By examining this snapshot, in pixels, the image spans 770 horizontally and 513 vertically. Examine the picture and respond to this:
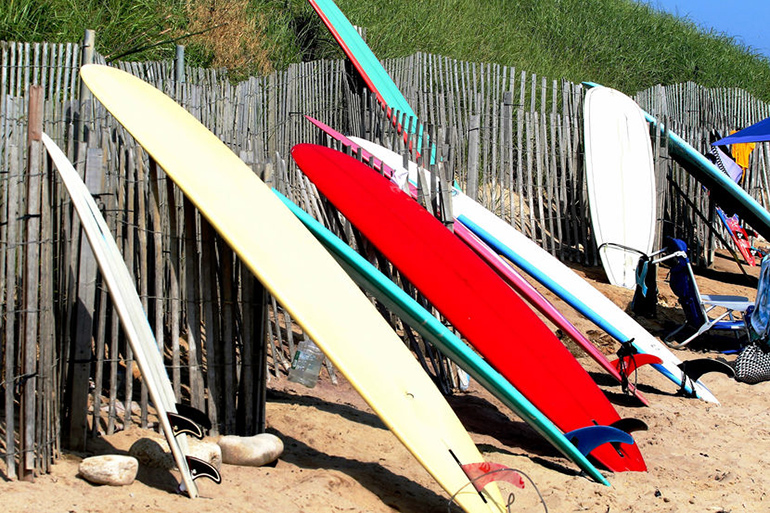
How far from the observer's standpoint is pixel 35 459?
2877mm

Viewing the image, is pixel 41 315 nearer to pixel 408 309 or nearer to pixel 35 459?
pixel 35 459

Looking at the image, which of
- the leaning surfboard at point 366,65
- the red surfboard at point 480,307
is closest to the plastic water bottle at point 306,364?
the red surfboard at point 480,307

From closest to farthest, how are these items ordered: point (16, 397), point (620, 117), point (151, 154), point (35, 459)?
point (35, 459), point (151, 154), point (16, 397), point (620, 117)

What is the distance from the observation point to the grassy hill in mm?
9180

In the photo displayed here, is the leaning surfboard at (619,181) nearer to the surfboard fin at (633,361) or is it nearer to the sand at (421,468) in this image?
the sand at (421,468)

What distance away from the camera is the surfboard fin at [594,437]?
357cm

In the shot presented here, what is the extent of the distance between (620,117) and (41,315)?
649cm

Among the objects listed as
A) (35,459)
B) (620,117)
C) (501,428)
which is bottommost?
(501,428)

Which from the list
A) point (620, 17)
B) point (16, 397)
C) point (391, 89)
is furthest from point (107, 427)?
point (620, 17)

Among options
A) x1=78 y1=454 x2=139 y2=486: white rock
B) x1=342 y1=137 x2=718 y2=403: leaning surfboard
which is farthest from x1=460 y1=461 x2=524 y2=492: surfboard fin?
x1=342 y1=137 x2=718 y2=403: leaning surfboard

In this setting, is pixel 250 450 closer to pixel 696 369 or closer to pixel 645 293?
pixel 696 369

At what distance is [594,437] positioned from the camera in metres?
3.67

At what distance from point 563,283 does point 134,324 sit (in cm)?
339

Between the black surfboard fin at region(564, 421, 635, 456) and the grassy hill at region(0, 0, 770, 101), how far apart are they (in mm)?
6627
